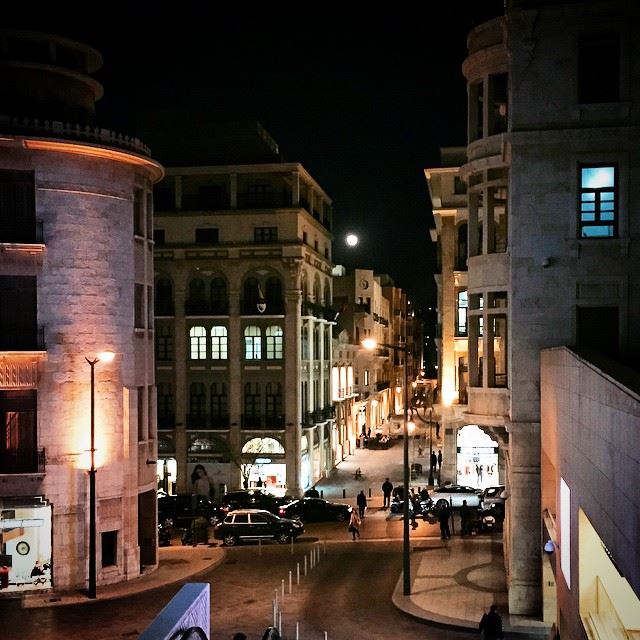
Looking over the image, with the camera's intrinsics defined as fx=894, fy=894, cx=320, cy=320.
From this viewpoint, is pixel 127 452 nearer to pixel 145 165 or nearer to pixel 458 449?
pixel 145 165

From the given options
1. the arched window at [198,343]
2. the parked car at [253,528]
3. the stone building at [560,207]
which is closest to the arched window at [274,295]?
the arched window at [198,343]

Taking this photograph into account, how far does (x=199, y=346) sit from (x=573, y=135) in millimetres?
35890

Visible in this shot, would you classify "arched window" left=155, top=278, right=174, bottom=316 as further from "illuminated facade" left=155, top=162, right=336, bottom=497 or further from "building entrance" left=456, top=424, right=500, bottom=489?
"building entrance" left=456, top=424, right=500, bottom=489

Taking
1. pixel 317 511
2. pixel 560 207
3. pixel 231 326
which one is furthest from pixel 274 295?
pixel 560 207

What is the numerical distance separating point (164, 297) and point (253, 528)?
2113cm

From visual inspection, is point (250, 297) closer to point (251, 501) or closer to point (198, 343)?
point (198, 343)

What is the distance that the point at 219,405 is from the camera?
187ft

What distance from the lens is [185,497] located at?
155ft

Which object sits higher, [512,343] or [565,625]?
[512,343]

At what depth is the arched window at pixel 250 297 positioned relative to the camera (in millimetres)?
56844

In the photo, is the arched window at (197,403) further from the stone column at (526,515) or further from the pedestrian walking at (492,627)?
the pedestrian walking at (492,627)

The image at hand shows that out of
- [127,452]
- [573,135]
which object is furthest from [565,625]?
[127,452]

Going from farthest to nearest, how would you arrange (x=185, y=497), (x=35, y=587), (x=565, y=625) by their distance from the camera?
(x=185, y=497), (x=35, y=587), (x=565, y=625)

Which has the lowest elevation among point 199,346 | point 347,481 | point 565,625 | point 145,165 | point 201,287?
point 347,481
